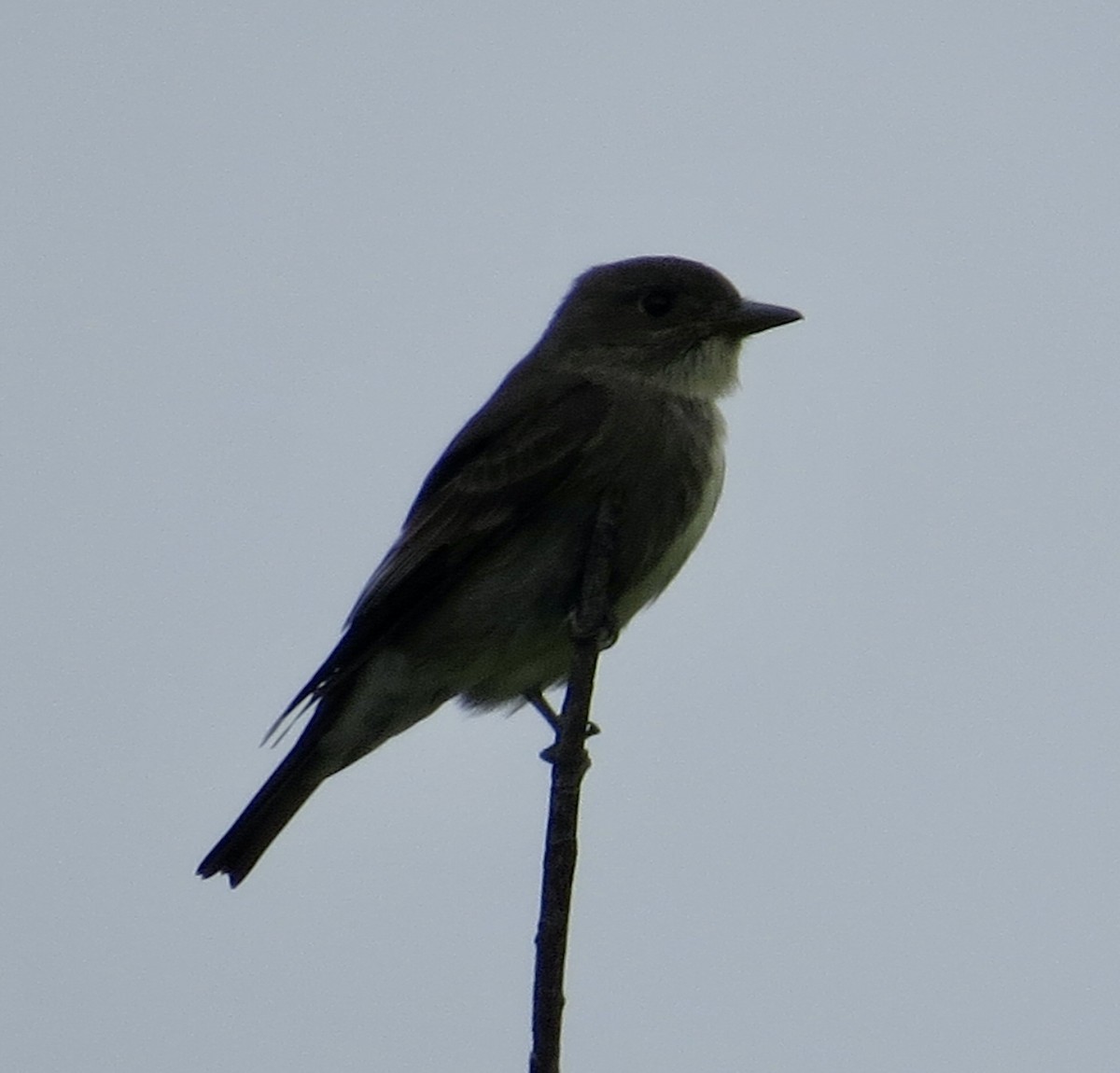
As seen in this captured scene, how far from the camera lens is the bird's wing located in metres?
6.79

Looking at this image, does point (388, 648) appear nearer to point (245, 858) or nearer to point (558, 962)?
point (245, 858)

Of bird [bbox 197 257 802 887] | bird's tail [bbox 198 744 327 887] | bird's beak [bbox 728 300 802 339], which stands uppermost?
bird's beak [bbox 728 300 802 339]

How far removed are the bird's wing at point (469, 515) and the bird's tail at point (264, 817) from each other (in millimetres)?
346

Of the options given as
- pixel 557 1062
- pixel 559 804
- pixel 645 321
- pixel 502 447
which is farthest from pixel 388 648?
pixel 557 1062

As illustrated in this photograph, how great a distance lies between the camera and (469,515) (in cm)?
692

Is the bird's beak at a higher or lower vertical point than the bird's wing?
higher

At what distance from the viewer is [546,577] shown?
655 centimetres

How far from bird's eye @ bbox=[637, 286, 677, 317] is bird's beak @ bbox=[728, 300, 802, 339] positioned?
11.5 inches

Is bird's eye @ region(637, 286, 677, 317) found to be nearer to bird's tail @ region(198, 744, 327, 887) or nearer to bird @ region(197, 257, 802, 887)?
bird @ region(197, 257, 802, 887)

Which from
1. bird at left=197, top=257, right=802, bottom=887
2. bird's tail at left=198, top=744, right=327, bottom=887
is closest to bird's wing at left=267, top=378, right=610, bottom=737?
bird at left=197, top=257, right=802, bottom=887

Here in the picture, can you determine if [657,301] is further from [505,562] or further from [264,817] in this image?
[264,817]

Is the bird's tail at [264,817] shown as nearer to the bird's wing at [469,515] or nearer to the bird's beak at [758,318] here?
the bird's wing at [469,515]

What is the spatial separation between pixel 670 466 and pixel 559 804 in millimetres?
2497

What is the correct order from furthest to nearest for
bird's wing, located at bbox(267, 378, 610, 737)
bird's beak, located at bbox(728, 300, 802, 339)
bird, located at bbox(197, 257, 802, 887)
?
bird's beak, located at bbox(728, 300, 802, 339), bird's wing, located at bbox(267, 378, 610, 737), bird, located at bbox(197, 257, 802, 887)
